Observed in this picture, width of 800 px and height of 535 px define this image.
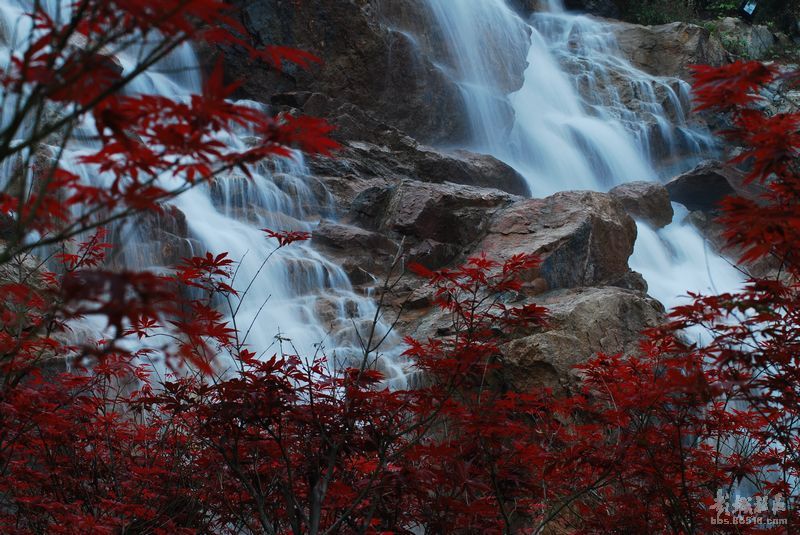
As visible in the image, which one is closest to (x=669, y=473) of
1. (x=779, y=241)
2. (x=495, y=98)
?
(x=779, y=241)

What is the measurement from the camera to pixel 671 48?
20.6 meters

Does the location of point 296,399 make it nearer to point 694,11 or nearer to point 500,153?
point 500,153

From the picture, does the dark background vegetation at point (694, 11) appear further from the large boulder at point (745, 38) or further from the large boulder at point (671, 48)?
the large boulder at point (671, 48)

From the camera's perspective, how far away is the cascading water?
7250 mm

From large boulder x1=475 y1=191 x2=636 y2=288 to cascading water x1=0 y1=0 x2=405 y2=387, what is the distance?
185 cm

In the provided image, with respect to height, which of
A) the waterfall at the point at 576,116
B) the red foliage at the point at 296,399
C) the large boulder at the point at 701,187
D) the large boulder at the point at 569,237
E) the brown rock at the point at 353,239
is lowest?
the red foliage at the point at 296,399

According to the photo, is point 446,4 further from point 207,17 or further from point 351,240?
point 207,17

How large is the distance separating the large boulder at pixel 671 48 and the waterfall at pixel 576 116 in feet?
1.82

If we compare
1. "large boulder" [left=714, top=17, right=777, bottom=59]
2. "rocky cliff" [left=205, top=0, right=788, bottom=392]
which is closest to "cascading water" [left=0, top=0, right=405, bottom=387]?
"rocky cliff" [left=205, top=0, right=788, bottom=392]

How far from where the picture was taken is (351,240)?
9016 mm

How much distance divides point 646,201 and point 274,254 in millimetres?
7689

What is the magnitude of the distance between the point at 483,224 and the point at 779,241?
6.54 m

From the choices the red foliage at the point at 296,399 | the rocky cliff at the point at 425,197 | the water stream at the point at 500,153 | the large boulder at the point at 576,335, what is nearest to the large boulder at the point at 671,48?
the water stream at the point at 500,153

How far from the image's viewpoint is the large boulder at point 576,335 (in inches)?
232
